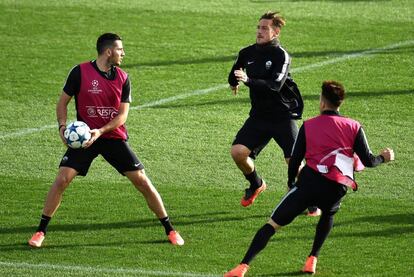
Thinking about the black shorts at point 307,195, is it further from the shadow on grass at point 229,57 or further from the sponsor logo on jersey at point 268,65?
the shadow on grass at point 229,57

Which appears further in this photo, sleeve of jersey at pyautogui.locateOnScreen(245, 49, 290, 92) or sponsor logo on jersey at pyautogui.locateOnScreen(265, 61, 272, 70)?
sponsor logo on jersey at pyautogui.locateOnScreen(265, 61, 272, 70)

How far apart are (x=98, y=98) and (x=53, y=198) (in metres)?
1.10

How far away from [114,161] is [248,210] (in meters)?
1.95

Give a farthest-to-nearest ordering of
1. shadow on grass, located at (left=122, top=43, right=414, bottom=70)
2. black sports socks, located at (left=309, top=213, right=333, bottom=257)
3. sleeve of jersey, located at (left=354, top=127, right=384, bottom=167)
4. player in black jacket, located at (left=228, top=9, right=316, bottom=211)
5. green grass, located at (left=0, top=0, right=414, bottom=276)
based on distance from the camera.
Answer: shadow on grass, located at (left=122, top=43, right=414, bottom=70) < player in black jacket, located at (left=228, top=9, right=316, bottom=211) < green grass, located at (left=0, top=0, right=414, bottom=276) < black sports socks, located at (left=309, top=213, right=333, bottom=257) < sleeve of jersey, located at (left=354, top=127, right=384, bottom=167)

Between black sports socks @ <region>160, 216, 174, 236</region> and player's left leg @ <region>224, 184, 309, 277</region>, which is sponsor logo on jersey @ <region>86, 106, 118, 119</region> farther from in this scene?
player's left leg @ <region>224, 184, 309, 277</region>

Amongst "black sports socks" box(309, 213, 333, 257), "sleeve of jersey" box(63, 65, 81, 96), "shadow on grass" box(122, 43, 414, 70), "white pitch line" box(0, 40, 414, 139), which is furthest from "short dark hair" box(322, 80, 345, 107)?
"shadow on grass" box(122, 43, 414, 70)

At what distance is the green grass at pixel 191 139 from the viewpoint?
11000 mm

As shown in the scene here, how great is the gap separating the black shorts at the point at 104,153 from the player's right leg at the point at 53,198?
91 millimetres

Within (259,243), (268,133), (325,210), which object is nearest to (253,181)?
(268,133)

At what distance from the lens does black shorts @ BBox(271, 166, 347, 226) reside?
10.1 m

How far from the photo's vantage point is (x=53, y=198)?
441 inches

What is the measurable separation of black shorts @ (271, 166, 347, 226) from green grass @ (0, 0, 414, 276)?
2.20ft

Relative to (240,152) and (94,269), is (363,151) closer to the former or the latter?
(240,152)

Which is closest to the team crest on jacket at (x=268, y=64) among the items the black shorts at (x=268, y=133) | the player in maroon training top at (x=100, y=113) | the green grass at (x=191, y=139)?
the black shorts at (x=268, y=133)
